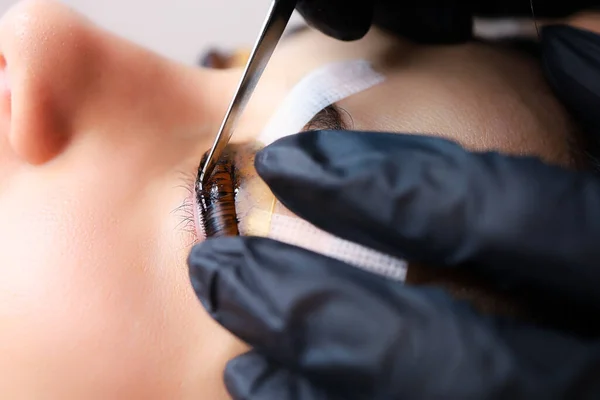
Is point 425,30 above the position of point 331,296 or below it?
above

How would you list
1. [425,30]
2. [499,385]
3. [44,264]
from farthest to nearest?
[425,30], [44,264], [499,385]

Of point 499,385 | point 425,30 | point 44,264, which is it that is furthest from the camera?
point 425,30

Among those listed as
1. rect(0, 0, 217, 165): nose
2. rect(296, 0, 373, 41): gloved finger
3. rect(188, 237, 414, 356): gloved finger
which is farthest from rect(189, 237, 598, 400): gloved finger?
rect(296, 0, 373, 41): gloved finger

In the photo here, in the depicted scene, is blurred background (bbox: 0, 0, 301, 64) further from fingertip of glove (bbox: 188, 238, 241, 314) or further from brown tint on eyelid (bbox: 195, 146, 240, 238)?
fingertip of glove (bbox: 188, 238, 241, 314)

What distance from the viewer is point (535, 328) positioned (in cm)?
57

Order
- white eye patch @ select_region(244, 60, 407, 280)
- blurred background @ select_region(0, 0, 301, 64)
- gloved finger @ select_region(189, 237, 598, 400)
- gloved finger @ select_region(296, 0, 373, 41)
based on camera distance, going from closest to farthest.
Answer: gloved finger @ select_region(189, 237, 598, 400) → white eye patch @ select_region(244, 60, 407, 280) → gloved finger @ select_region(296, 0, 373, 41) → blurred background @ select_region(0, 0, 301, 64)

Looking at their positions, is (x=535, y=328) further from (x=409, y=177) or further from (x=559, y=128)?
(x=559, y=128)

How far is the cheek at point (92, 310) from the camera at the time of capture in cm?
67

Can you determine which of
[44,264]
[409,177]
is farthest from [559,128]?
[44,264]

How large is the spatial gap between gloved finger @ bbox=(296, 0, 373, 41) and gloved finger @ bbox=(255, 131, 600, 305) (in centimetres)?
30

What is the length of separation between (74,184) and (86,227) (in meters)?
0.07

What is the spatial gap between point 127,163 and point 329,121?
0.29 m

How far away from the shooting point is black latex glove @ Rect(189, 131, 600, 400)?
1.82 ft

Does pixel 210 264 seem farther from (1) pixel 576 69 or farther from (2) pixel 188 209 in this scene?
(1) pixel 576 69
